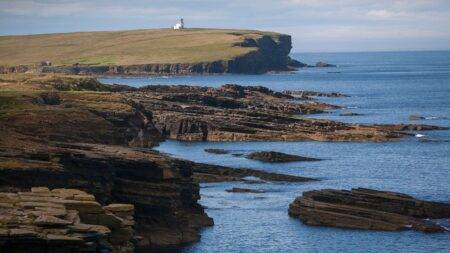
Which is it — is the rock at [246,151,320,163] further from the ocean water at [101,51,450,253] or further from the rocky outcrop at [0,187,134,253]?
the rocky outcrop at [0,187,134,253]

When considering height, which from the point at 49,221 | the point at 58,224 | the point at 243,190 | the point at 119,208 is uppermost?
the point at 49,221

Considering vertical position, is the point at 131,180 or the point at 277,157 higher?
the point at 131,180

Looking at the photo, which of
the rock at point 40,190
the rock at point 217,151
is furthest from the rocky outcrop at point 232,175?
the rock at point 40,190

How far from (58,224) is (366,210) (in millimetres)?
33199

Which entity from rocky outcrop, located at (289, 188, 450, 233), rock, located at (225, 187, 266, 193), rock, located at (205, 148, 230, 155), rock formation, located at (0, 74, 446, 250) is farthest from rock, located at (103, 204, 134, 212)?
rock, located at (205, 148, 230, 155)

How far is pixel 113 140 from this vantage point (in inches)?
3169

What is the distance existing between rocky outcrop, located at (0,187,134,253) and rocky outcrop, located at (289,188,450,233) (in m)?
23.0

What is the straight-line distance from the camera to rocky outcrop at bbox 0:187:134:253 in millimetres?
43188

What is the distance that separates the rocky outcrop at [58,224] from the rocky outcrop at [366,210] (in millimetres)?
23023

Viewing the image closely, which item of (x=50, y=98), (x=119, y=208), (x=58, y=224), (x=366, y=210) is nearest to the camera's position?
(x=58, y=224)

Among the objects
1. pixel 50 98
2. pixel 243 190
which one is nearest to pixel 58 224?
pixel 243 190

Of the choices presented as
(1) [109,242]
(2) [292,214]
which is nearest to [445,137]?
(2) [292,214]

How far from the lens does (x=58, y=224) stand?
4406 cm

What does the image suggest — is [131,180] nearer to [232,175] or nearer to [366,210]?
[366,210]
